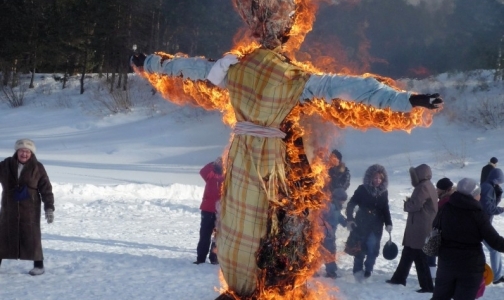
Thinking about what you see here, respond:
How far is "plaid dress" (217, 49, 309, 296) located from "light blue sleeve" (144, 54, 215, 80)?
34 cm

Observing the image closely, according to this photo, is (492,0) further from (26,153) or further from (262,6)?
(262,6)

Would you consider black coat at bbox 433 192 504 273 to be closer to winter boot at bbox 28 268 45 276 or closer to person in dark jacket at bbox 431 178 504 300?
person in dark jacket at bbox 431 178 504 300

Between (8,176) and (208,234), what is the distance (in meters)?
2.83

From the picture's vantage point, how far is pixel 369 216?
28.0ft

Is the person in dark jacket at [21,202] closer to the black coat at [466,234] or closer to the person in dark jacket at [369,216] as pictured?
the person in dark jacket at [369,216]

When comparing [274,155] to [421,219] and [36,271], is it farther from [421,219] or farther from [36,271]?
[36,271]

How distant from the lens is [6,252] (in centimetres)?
770

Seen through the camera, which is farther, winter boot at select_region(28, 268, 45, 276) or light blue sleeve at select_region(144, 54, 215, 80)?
winter boot at select_region(28, 268, 45, 276)

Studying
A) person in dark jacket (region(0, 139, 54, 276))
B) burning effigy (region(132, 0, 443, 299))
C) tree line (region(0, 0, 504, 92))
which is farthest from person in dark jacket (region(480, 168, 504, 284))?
burning effigy (region(132, 0, 443, 299))

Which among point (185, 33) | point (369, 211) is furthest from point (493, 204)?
point (185, 33)

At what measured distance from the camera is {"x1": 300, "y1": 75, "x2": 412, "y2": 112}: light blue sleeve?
225 cm

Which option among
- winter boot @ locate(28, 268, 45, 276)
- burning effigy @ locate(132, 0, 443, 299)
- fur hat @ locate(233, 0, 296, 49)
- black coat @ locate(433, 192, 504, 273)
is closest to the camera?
burning effigy @ locate(132, 0, 443, 299)

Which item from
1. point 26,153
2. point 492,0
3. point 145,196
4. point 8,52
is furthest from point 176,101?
point 8,52

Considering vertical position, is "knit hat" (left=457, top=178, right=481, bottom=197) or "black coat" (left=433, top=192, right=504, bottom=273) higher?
"knit hat" (left=457, top=178, right=481, bottom=197)
